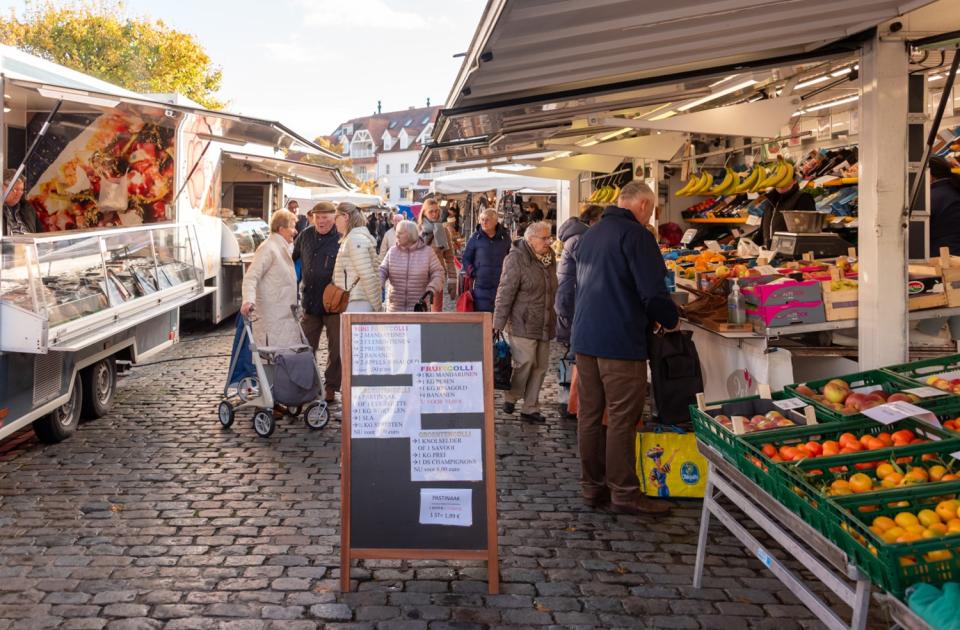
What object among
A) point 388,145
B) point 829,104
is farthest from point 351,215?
point 388,145

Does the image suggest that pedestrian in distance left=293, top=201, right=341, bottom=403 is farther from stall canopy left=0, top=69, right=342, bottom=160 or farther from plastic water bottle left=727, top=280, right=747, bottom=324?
plastic water bottle left=727, top=280, right=747, bottom=324

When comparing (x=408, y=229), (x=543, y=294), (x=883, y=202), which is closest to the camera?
(x=883, y=202)

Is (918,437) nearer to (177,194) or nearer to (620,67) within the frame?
(620,67)

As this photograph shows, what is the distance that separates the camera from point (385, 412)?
13.9 feet

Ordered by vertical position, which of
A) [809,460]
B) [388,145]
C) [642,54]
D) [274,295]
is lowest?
[809,460]

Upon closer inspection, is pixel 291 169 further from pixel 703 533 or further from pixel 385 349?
pixel 703 533

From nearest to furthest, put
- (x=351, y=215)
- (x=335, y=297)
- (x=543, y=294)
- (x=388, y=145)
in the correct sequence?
(x=543, y=294) < (x=335, y=297) < (x=351, y=215) < (x=388, y=145)

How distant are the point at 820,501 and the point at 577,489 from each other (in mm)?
3014

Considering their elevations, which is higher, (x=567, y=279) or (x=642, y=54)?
(x=642, y=54)

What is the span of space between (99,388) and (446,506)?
4.74 metres

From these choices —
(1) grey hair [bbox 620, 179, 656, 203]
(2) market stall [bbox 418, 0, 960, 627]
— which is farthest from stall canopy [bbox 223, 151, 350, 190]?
(1) grey hair [bbox 620, 179, 656, 203]

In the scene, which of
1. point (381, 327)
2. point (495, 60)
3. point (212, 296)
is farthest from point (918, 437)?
point (212, 296)

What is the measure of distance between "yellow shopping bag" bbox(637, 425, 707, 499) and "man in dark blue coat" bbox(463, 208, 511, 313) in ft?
11.7

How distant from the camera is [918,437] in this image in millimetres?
3812
